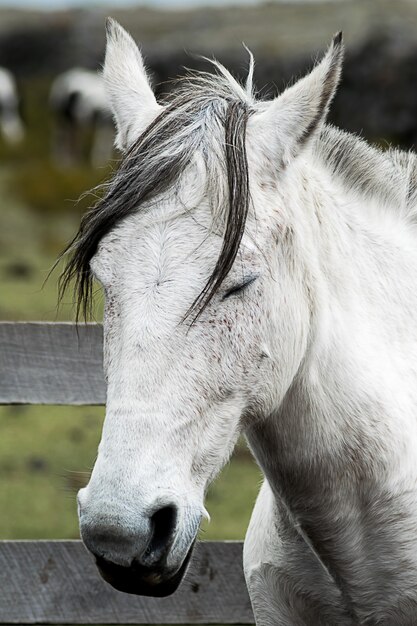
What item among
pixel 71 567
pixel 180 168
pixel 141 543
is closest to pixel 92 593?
pixel 71 567

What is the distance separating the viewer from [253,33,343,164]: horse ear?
2580 millimetres

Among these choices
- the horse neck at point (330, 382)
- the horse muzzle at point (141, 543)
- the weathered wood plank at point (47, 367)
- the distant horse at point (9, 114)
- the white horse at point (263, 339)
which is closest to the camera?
the horse muzzle at point (141, 543)

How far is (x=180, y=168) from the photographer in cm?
261

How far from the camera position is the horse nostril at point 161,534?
2330mm

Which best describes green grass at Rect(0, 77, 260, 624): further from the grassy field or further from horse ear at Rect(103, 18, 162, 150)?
horse ear at Rect(103, 18, 162, 150)

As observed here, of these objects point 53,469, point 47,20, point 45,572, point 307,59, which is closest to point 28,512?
point 53,469

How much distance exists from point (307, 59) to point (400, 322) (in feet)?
89.6

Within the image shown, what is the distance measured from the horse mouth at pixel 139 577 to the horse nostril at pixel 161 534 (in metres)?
0.03

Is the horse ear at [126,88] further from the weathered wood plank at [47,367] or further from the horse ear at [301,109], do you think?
the weathered wood plank at [47,367]

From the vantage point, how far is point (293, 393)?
2.77 m

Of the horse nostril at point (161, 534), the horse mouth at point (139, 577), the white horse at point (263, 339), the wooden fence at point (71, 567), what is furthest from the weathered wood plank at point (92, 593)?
the horse nostril at point (161, 534)

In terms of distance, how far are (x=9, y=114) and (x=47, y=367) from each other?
2848cm

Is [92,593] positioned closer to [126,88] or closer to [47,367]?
[47,367]

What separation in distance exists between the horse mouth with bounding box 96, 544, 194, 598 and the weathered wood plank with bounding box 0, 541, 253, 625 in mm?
1719
